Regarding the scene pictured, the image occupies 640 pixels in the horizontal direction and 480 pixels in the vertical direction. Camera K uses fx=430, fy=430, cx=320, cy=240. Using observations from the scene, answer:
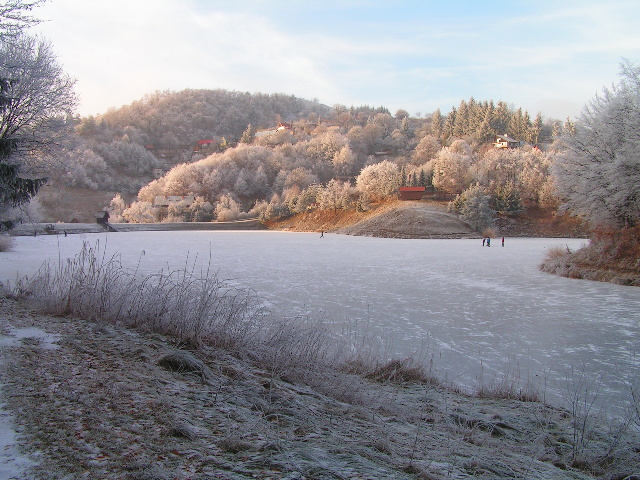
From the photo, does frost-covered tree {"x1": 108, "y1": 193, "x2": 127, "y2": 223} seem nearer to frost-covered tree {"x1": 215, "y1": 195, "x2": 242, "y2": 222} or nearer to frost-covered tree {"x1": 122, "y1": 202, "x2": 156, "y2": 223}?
frost-covered tree {"x1": 122, "y1": 202, "x2": 156, "y2": 223}

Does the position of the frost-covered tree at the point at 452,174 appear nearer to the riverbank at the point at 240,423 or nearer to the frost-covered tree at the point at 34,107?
the frost-covered tree at the point at 34,107

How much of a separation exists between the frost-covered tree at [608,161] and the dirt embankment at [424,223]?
2177 centimetres

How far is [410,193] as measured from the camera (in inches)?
2135

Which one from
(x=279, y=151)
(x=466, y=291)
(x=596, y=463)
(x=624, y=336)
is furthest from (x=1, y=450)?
(x=279, y=151)

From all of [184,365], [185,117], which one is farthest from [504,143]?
[185,117]

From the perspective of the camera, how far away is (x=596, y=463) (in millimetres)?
3822

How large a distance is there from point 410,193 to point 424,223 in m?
11.1

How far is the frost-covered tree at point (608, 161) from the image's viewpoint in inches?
702

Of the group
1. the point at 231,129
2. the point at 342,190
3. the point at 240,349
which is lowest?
the point at 240,349

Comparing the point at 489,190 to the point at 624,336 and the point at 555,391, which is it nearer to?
the point at 624,336

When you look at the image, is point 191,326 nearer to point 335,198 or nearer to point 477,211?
point 477,211

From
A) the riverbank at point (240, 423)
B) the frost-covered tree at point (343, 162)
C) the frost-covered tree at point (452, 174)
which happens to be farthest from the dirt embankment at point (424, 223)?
the riverbank at point (240, 423)

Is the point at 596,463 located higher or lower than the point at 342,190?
lower

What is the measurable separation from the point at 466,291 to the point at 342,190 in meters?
44.4
